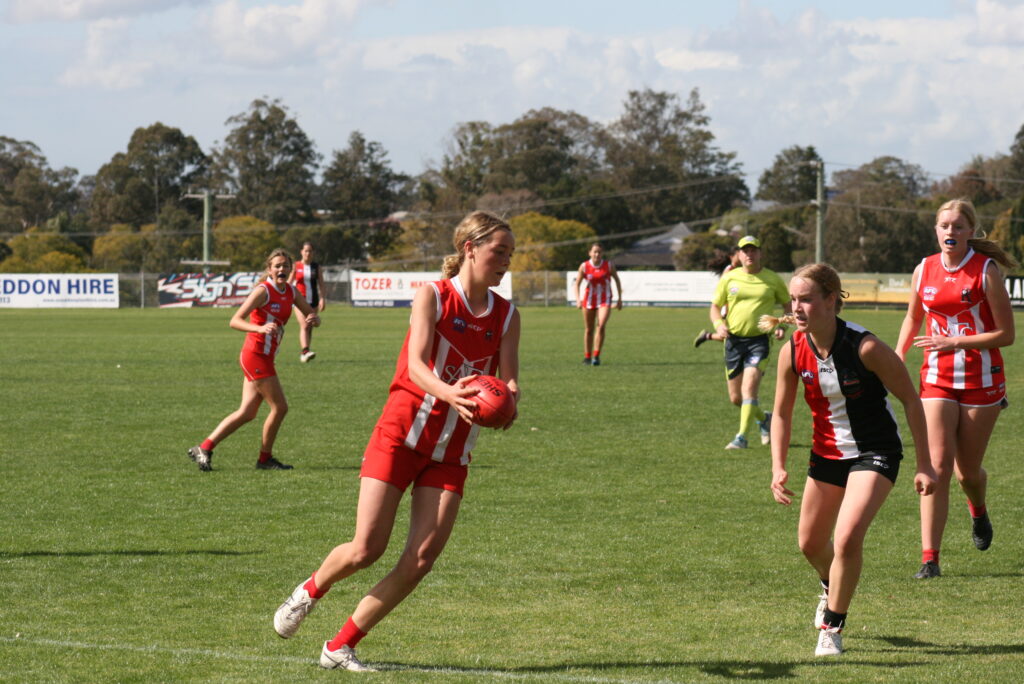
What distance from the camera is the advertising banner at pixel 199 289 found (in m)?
62.8

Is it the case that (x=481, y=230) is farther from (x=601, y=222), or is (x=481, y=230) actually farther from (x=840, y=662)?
(x=601, y=222)

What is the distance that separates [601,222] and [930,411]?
9842 cm

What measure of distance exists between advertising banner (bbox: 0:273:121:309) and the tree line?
73.8 ft

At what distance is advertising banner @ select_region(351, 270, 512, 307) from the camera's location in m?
62.4

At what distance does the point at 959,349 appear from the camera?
7.68m

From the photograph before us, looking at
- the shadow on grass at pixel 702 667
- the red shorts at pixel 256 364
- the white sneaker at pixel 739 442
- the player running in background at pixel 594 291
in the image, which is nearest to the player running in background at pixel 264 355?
the red shorts at pixel 256 364

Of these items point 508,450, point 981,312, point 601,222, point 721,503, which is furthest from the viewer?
point 601,222

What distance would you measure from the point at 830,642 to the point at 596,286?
62.9ft

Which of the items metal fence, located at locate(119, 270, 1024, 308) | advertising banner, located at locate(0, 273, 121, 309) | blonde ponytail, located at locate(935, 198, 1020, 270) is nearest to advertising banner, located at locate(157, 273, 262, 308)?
metal fence, located at locate(119, 270, 1024, 308)

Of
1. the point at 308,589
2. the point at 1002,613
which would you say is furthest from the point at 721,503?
the point at 308,589

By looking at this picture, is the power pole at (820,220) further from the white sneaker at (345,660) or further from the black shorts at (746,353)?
the white sneaker at (345,660)

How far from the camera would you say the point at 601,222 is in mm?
105750

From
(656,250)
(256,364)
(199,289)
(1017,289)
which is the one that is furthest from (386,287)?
(656,250)

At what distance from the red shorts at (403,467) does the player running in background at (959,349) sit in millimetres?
3157
